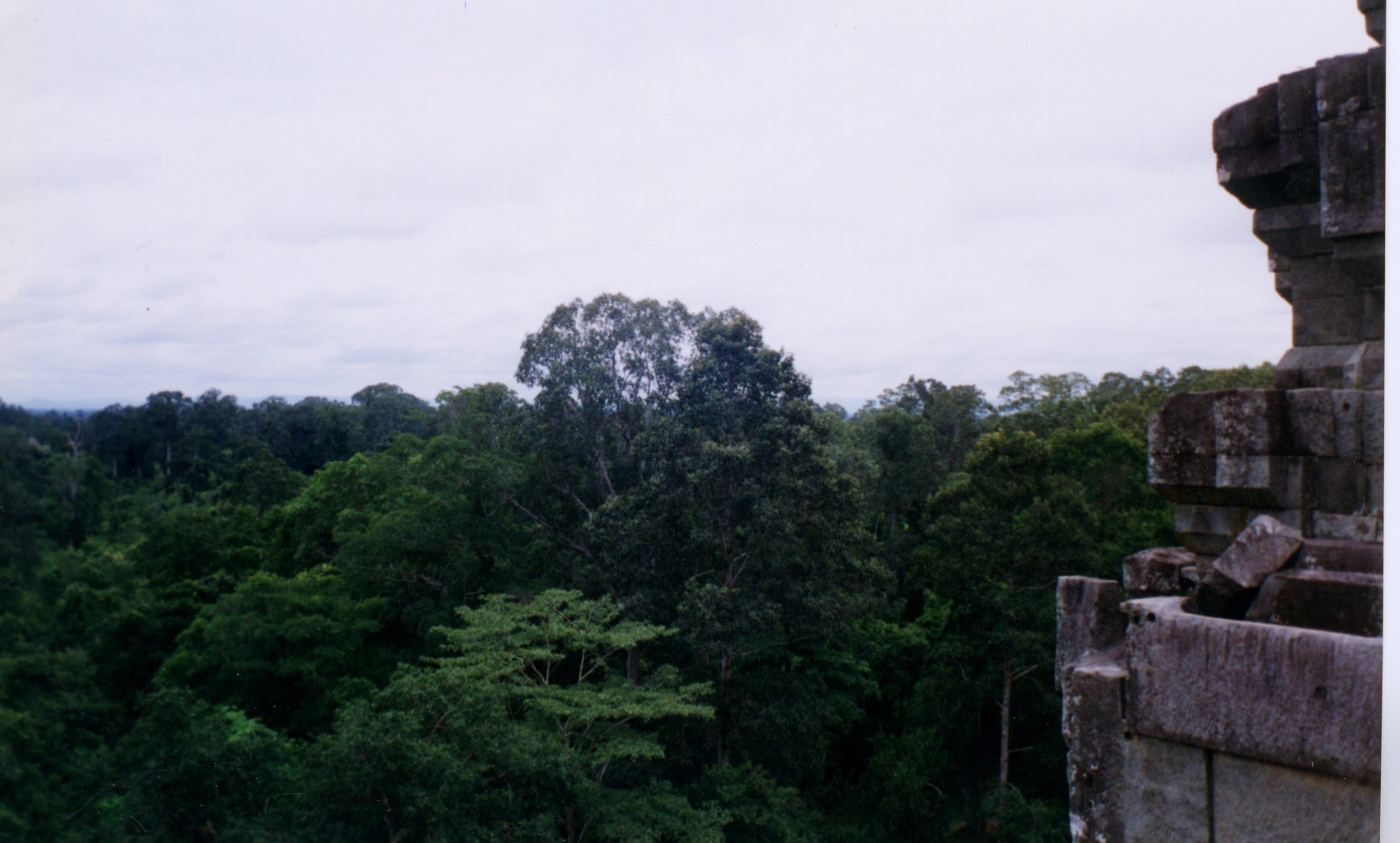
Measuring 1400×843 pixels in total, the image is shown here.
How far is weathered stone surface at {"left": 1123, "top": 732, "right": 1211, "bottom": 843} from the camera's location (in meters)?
2.02

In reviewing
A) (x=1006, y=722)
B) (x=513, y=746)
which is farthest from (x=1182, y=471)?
(x=1006, y=722)

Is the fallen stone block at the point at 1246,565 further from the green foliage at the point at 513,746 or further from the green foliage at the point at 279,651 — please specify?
the green foliage at the point at 279,651

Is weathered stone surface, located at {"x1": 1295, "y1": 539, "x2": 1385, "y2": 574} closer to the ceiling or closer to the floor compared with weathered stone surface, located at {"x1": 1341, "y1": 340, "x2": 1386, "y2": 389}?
closer to the floor

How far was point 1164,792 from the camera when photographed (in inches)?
81.2

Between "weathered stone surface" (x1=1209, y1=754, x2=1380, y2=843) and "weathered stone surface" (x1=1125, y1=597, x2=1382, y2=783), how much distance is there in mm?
46

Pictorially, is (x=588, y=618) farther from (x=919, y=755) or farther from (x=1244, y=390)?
(x=1244, y=390)

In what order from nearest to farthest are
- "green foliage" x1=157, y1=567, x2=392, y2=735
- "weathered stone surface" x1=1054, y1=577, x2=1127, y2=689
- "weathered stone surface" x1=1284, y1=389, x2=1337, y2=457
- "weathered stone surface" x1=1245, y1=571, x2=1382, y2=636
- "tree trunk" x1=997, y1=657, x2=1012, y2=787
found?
1. "weathered stone surface" x1=1245, y1=571, x2=1382, y2=636
2. "weathered stone surface" x1=1284, y1=389, x2=1337, y2=457
3. "weathered stone surface" x1=1054, y1=577, x2=1127, y2=689
4. "green foliage" x1=157, y1=567, x2=392, y2=735
5. "tree trunk" x1=997, y1=657, x2=1012, y2=787

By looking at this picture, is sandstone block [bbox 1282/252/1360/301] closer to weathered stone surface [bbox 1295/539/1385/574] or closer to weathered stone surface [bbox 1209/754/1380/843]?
weathered stone surface [bbox 1295/539/1385/574]

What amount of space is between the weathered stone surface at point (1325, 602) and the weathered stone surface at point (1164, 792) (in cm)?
39

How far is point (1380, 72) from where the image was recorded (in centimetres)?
200

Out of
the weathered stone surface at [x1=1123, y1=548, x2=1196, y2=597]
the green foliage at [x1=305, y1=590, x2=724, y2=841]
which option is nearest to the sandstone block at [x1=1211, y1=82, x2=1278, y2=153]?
the weathered stone surface at [x1=1123, y1=548, x2=1196, y2=597]

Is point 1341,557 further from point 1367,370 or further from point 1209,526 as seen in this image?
point 1367,370

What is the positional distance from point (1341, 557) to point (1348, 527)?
0.41 ft

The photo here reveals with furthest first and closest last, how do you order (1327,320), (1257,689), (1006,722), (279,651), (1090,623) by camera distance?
1. (1006,722)
2. (279,651)
3. (1090,623)
4. (1327,320)
5. (1257,689)
